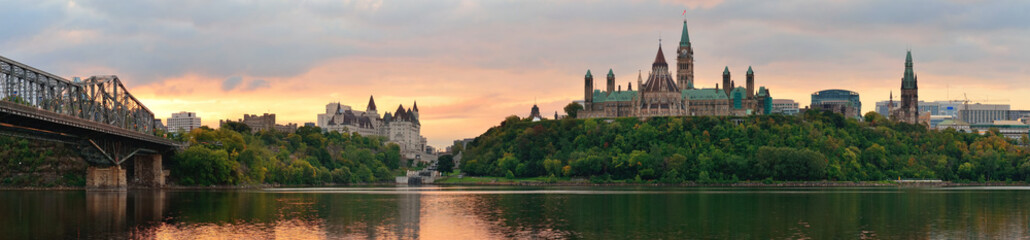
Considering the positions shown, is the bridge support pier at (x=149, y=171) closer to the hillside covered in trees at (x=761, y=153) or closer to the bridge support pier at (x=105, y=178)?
the bridge support pier at (x=105, y=178)

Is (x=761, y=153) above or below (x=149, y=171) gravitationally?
above

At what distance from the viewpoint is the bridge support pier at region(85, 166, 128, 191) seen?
113m

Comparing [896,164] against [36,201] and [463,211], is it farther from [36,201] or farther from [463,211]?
[36,201]

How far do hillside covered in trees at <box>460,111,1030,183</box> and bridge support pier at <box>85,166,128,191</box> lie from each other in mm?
75696

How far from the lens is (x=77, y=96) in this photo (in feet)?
351

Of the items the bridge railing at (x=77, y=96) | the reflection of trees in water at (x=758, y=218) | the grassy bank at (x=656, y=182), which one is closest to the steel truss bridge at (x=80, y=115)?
the bridge railing at (x=77, y=96)

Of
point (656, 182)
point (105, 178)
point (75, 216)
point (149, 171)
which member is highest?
point (149, 171)

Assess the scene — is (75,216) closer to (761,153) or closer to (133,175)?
Result: (133,175)

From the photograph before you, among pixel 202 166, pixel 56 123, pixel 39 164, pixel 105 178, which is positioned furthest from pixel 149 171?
pixel 56 123

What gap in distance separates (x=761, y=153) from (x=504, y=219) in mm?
100627

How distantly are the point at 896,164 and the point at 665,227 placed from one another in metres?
125

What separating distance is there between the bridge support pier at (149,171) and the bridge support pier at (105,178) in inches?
271

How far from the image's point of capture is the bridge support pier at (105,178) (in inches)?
4459

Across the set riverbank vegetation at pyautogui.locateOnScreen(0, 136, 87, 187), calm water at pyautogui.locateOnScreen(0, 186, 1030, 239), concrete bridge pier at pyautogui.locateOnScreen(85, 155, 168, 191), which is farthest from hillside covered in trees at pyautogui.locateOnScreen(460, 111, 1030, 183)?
riverbank vegetation at pyautogui.locateOnScreen(0, 136, 87, 187)
